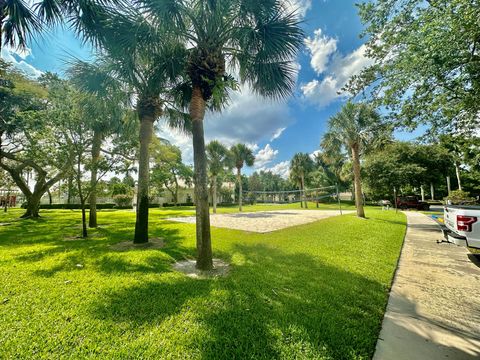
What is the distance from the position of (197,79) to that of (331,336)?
5.23 metres

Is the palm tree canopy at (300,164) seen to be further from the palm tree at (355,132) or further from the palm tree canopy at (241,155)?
the palm tree at (355,132)

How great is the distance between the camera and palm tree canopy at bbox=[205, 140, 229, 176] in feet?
80.5

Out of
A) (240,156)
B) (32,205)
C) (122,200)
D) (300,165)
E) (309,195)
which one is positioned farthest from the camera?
(309,195)

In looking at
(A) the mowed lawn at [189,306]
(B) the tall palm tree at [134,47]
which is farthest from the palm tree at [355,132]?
(B) the tall palm tree at [134,47]

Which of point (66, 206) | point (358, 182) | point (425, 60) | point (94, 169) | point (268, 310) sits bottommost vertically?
point (268, 310)

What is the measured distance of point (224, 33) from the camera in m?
4.73

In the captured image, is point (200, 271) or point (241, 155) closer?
point (200, 271)

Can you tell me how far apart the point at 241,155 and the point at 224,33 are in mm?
21915

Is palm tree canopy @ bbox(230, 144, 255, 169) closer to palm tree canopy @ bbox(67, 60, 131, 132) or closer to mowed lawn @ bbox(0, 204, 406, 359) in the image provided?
palm tree canopy @ bbox(67, 60, 131, 132)

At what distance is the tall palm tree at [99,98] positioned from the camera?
6230 millimetres

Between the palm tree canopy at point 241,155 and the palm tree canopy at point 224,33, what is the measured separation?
2108 centimetres

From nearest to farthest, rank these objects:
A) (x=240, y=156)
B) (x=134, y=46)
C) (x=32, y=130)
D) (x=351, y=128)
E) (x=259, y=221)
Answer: (x=134, y=46)
(x=32, y=130)
(x=259, y=221)
(x=351, y=128)
(x=240, y=156)

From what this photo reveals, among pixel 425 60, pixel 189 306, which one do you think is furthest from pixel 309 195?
pixel 189 306

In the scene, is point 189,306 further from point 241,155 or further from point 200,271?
point 241,155
